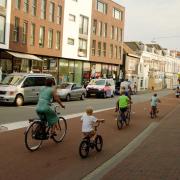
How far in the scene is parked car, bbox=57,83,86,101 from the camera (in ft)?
111

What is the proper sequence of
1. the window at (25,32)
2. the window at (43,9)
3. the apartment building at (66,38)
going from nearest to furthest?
the apartment building at (66,38), the window at (25,32), the window at (43,9)

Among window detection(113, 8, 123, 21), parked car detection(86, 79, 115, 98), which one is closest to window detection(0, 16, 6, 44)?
parked car detection(86, 79, 115, 98)

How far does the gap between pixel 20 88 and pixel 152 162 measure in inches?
706

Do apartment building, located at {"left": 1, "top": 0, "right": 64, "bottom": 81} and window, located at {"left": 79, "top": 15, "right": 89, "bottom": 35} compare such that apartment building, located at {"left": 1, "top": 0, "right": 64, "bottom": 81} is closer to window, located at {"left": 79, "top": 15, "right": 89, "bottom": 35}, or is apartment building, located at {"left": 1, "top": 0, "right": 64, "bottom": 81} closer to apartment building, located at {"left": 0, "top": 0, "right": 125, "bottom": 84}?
apartment building, located at {"left": 0, "top": 0, "right": 125, "bottom": 84}

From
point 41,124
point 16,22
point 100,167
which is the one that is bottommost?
point 100,167

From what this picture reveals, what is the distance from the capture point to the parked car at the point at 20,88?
26.3m

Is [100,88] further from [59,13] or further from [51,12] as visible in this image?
[59,13]

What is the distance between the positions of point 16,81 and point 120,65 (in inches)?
1799

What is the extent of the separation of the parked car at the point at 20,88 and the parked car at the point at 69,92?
17.2 feet

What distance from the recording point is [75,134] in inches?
563

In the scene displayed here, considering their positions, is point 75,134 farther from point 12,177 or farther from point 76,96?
point 76,96

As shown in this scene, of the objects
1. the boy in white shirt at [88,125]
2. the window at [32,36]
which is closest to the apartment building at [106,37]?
the window at [32,36]

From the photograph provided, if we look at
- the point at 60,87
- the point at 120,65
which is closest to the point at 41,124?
the point at 60,87

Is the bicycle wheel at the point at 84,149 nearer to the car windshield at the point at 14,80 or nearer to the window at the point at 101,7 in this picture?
the car windshield at the point at 14,80
